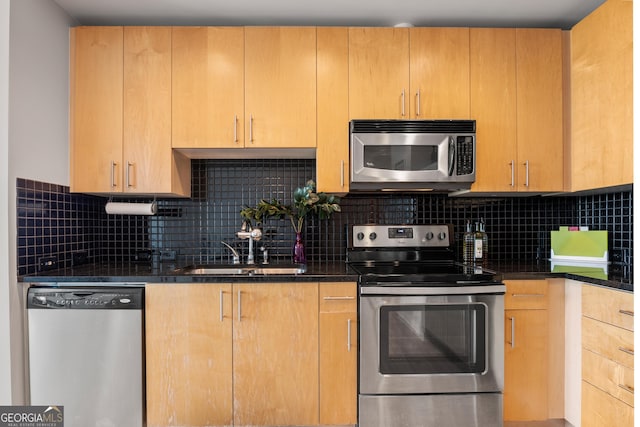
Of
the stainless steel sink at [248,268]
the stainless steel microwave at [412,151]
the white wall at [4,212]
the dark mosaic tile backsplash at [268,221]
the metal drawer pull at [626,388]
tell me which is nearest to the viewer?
the metal drawer pull at [626,388]

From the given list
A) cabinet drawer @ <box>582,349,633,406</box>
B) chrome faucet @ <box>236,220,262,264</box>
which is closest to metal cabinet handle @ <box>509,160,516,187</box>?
cabinet drawer @ <box>582,349,633,406</box>

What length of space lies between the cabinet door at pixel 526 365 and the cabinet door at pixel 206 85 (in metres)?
1.82

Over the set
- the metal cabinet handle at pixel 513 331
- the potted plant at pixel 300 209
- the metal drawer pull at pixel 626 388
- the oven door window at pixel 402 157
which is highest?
the oven door window at pixel 402 157

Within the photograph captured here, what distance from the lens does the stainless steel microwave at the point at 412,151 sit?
92.9 inches

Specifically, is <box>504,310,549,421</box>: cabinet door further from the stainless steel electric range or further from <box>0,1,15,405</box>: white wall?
<box>0,1,15,405</box>: white wall

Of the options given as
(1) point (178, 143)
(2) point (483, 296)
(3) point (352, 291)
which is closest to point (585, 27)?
(2) point (483, 296)

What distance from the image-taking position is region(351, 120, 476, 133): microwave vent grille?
7.74ft

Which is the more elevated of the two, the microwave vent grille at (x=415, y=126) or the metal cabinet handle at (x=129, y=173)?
the microwave vent grille at (x=415, y=126)

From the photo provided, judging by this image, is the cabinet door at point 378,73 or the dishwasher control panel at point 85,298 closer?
the dishwasher control panel at point 85,298

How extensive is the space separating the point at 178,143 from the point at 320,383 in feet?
4.95

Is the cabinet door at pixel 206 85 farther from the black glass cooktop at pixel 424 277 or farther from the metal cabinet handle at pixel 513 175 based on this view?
the metal cabinet handle at pixel 513 175

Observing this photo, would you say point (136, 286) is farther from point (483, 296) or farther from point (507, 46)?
point (507, 46)

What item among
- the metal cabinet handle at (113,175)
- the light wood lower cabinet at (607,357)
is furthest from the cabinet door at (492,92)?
the metal cabinet handle at (113,175)

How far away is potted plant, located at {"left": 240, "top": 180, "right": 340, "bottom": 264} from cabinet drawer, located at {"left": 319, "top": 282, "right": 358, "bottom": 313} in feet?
1.82
